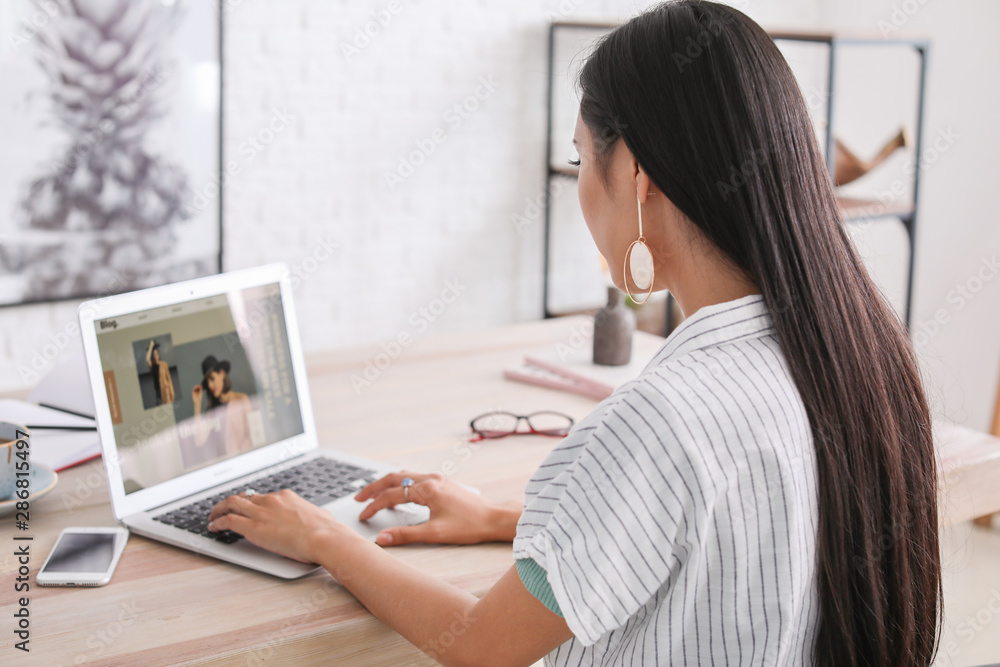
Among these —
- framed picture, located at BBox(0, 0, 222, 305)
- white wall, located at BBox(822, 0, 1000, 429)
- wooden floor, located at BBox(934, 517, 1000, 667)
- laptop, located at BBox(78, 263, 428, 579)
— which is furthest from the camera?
white wall, located at BBox(822, 0, 1000, 429)

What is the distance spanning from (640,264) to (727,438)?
0.25m

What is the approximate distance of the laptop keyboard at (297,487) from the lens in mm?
1075

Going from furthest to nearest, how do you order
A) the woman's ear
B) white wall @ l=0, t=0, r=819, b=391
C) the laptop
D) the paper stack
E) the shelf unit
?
1. white wall @ l=0, t=0, r=819, b=391
2. the shelf unit
3. the paper stack
4. the laptop
5. the woman's ear

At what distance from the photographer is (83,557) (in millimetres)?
1004

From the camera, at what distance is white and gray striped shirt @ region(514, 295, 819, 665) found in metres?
0.71

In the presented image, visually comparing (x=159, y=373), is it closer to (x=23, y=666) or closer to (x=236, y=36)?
(x=23, y=666)

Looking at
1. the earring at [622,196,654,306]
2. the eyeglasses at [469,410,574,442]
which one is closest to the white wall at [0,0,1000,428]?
the eyeglasses at [469,410,574,442]

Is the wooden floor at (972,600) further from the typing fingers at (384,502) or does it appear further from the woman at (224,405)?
the woman at (224,405)

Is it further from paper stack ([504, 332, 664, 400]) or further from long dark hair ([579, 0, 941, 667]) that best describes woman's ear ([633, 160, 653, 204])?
paper stack ([504, 332, 664, 400])

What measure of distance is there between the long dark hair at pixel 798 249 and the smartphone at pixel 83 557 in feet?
2.37

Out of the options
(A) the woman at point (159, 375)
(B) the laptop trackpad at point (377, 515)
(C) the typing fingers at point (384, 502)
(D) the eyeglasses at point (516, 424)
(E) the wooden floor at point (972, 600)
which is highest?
(A) the woman at point (159, 375)

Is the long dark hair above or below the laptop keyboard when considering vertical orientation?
above

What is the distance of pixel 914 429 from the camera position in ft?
2.77

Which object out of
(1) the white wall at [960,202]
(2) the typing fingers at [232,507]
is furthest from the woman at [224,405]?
(1) the white wall at [960,202]
